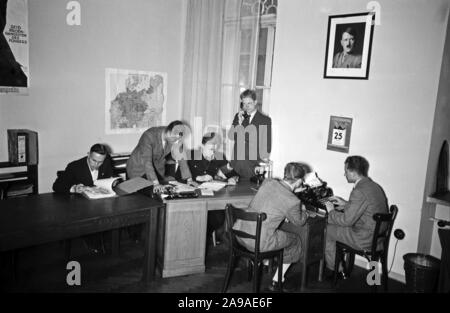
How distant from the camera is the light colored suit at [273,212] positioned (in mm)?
3520

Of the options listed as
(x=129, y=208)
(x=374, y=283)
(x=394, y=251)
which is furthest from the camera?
(x=394, y=251)

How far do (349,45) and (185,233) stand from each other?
2.64m

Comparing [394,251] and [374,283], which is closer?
[374,283]

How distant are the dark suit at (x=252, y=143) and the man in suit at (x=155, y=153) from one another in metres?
0.70

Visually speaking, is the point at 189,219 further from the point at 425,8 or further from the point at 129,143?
the point at 425,8

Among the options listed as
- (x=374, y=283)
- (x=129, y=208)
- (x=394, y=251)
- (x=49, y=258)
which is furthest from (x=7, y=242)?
(x=394, y=251)

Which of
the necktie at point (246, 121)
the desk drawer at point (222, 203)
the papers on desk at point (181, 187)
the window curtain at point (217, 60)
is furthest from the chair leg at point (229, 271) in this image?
the window curtain at point (217, 60)

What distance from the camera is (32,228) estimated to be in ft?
9.78

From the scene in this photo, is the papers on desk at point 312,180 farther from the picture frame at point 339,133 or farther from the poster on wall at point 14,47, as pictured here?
the poster on wall at point 14,47

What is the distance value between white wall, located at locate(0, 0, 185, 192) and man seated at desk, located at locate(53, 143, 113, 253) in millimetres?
1063

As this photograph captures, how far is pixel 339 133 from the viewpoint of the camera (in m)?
4.51

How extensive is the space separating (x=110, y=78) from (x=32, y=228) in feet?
10.5

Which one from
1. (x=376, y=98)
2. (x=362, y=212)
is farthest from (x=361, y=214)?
(x=376, y=98)

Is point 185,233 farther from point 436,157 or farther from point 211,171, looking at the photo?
point 436,157
